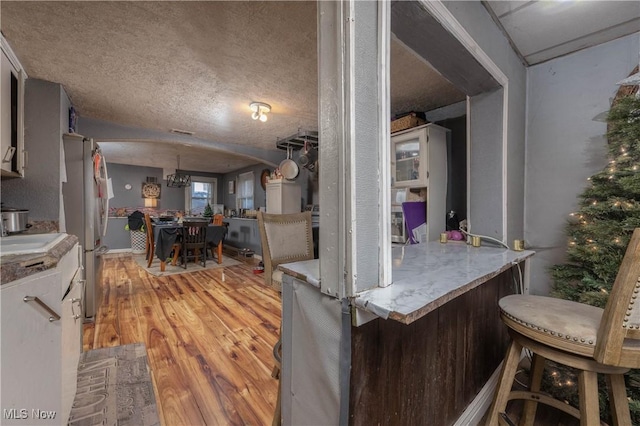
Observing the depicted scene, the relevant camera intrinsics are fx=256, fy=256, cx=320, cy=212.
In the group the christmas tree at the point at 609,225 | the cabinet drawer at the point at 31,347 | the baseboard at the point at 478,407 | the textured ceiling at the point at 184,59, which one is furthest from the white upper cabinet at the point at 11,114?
the christmas tree at the point at 609,225

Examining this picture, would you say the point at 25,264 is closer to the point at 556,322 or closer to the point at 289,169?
the point at 556,322

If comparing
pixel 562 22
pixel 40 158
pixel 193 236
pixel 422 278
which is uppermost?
pixel 562 22

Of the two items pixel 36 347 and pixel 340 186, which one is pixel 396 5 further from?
pixel 36 347

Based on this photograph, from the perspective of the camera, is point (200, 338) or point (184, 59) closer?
point (184, 59)

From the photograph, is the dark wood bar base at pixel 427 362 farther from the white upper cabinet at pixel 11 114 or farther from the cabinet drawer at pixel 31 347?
the white upper cabinet at pixel 11 114

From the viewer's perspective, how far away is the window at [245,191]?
686 cm

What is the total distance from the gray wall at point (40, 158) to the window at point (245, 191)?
457cm

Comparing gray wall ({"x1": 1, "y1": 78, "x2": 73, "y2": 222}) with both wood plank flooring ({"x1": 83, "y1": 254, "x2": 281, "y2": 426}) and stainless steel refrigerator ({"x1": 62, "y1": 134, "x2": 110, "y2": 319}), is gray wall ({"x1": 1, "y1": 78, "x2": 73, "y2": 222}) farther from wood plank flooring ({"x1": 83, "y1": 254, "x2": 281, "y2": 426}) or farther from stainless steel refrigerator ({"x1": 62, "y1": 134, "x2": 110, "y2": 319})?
wood plank flooring ({"x1": 83, "y1": 254, "x2": 281, "y2": 426})

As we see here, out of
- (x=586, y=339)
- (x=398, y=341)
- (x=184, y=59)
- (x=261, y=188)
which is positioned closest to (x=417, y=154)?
(x=586, y=339)

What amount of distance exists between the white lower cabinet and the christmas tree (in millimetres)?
2337

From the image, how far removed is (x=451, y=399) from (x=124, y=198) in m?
8.10

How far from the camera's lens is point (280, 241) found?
5.68 feet

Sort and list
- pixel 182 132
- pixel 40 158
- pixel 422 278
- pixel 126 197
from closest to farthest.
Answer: pixel 422 278 → pixel 40 158 → pixel 182 132 → pixel 126 197

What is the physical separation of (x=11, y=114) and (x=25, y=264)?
1.83m
